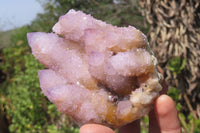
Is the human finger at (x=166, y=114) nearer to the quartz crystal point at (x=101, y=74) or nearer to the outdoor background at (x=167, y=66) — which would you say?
the quartz crystal point at (x=101, y=74)

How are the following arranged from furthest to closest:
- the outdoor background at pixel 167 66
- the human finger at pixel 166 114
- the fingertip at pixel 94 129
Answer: the outdoor background at pixel 167 66 → the human finger at pixel 166 114 → the fingertip at pixel 94 129

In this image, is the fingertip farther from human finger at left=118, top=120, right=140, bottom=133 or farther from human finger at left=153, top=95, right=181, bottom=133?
human finger at left=118, top=120, right=140, bottom=133

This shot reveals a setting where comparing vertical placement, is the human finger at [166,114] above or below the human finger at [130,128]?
above

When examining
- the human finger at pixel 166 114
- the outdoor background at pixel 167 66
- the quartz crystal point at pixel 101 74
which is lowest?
the outdoor background at pixel 167 66

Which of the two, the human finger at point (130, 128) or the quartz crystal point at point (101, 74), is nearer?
the quartz crystal point at point (101, 74)

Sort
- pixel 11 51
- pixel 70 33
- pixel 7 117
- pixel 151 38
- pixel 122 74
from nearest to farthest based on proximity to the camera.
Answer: pixel 122 74
pixel 70 33
pixel 151 38
pixel 7 117
pixel 11 51

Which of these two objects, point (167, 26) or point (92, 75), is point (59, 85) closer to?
point (92, 75)

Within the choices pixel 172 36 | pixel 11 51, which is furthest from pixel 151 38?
pixel 11 51

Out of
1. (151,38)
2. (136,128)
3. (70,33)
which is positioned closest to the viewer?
(70,33)

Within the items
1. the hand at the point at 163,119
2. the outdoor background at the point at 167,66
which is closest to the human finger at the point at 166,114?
the hand at the point at 163,119
